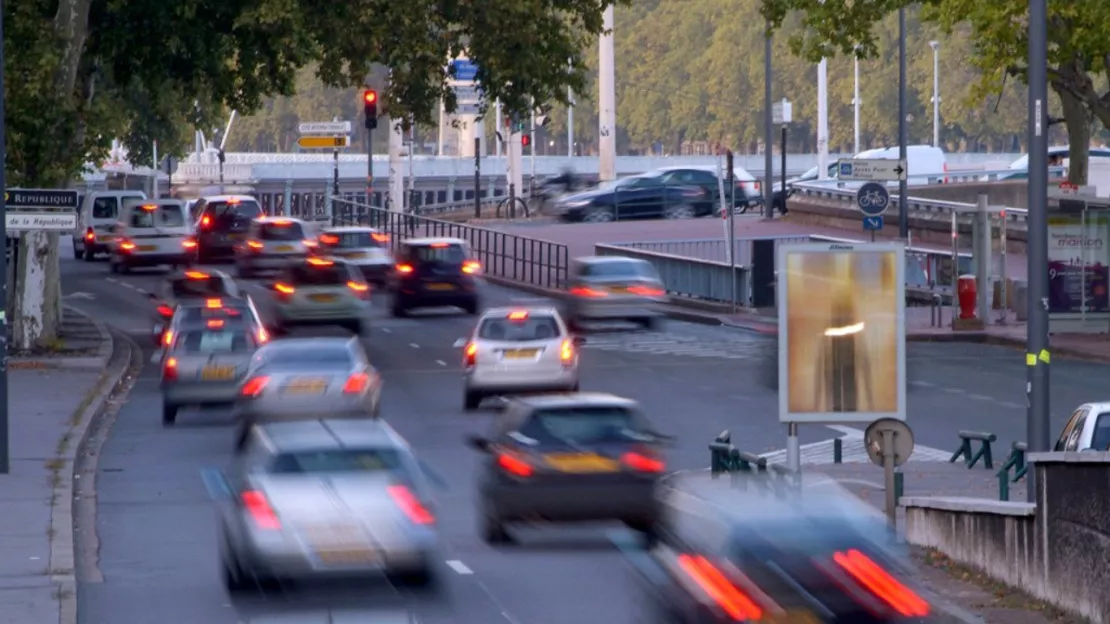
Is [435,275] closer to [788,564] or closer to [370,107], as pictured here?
[370,107]

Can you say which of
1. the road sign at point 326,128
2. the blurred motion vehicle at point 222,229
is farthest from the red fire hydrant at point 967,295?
the road sign at point 326,128

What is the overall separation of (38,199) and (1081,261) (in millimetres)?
20084

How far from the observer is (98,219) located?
53938mm

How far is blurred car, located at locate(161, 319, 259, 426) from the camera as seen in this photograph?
2531 cm

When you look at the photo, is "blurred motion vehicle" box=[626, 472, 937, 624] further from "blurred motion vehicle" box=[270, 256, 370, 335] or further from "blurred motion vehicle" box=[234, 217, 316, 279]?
"blurred motion vehicle" box=[234, 217, 316, 279]

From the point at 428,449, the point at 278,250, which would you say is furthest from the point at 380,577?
the point at 278,250

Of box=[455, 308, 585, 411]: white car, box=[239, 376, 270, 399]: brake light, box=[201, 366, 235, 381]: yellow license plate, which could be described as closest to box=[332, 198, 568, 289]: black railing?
box=[455, 308, 585, 411]: white car

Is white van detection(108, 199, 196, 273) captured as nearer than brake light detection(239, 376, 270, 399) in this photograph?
No

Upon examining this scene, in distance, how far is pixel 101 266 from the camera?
53812 millimetres

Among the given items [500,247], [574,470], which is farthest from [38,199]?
[500,247]

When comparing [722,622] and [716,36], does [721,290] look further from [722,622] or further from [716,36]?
[716,36]

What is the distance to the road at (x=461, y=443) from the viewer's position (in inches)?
536

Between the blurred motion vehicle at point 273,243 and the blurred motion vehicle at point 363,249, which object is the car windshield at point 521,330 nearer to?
the blurred motion vehicle at point 363,249

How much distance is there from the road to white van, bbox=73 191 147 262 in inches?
287
